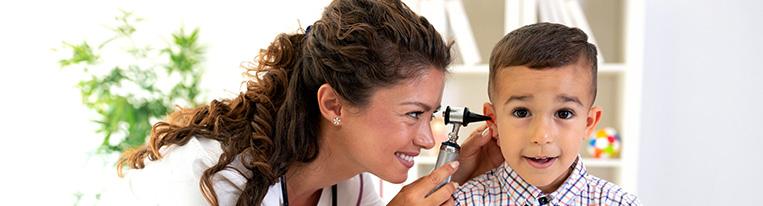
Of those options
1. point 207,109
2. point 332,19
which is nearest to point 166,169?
point 207,109

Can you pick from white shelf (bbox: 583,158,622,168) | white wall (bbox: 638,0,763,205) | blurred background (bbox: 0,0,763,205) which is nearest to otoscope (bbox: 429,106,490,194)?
blurred background (bbox: 0,0,763,205)

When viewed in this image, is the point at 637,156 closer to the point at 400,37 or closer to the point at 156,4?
the point at 400,37

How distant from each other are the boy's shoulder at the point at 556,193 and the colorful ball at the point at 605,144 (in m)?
1.50

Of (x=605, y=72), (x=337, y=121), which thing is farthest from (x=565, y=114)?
(x=605, y=72)

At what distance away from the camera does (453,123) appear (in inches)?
71.4

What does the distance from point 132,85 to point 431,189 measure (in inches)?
79.1

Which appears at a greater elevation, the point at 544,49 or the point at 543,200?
the point at 544,49

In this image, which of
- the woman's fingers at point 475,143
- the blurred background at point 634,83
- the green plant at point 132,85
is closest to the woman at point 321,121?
the woman's fingers at point 475,143

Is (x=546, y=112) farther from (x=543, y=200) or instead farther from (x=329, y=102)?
(x=329, y=102)

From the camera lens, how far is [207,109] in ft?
6.75

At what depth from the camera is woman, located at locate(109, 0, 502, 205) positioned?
5.90ft

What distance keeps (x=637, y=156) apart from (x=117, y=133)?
6.19 feet

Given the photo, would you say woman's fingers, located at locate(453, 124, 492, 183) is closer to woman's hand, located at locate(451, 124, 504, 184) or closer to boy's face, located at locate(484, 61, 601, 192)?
woman's hand, located at locate(451, 124, 504, 184)

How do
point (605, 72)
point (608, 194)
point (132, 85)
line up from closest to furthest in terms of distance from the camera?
point (608, 194) < point (605, 72) < point (132, 85)
